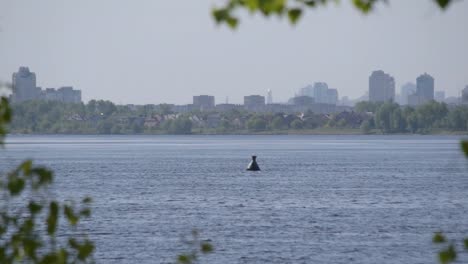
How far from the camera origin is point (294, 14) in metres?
7.40

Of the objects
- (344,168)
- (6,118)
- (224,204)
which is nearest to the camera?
(6,118)

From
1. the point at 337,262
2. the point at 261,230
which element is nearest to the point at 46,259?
the point at 337,262

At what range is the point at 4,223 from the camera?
11.2m

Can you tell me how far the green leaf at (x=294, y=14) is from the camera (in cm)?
737

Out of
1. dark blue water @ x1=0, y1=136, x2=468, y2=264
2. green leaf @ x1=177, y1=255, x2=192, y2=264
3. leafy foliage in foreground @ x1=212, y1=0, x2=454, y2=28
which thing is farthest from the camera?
dark blue water @ x1=0, y1=136, x2=468, y2=264

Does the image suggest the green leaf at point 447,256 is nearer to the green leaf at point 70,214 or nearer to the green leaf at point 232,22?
the green leaf at point 232,22

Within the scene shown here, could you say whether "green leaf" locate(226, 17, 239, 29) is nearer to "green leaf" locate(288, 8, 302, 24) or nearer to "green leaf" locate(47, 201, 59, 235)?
"green leaf" locate(288, 8, 302, 24)

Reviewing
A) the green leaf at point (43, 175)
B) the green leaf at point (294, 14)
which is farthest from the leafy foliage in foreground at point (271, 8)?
the green leaf at point (43, 175)

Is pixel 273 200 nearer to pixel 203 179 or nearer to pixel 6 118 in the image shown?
pixel 203 179

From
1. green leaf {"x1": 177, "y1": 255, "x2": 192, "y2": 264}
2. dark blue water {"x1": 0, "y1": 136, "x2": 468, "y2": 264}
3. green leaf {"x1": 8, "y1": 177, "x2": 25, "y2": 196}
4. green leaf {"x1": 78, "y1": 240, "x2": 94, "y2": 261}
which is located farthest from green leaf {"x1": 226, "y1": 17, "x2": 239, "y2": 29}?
dark blue water {"x1": 0, "y1": 136, "x2": 468, "y2": 264}

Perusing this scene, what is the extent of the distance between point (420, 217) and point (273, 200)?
12234 mm

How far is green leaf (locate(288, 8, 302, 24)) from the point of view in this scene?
7375mm

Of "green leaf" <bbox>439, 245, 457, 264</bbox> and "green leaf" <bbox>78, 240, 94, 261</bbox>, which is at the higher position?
"green leaf" <bbox>439, 245, 457, 264</bbox>

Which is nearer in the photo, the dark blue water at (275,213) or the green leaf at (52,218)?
the green leaf at (52,218)
